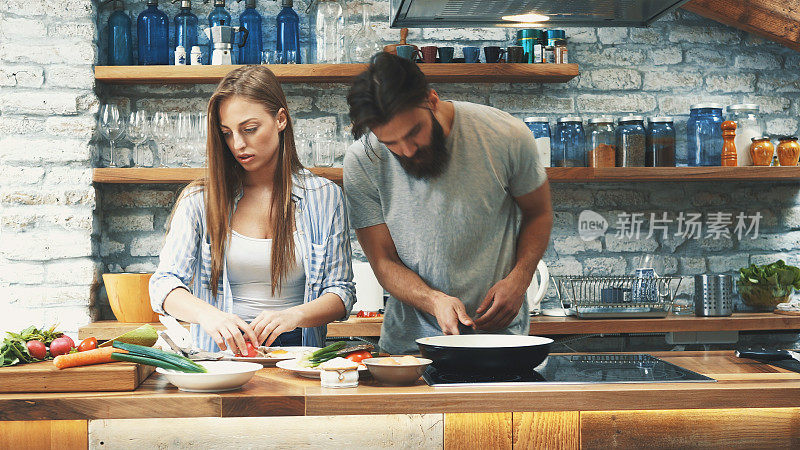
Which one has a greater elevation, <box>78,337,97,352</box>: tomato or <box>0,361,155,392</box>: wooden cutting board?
<box>78,337,97,352</box>: tomato

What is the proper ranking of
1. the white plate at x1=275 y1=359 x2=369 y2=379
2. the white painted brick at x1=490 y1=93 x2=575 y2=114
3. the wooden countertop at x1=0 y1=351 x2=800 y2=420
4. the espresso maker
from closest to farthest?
the wooden countertop at x1=0 y1=351 x2=800 y2=420 → the white plate at x1=275 y1=359 x2=369 y2=379 → the espresso maker → the white painted brick at x1=490 y1=93 x2=575 y2=114

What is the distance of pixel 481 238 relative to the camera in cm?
221

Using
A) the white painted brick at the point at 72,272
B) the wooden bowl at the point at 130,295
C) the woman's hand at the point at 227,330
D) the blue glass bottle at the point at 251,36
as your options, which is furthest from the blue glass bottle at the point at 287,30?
the woman's hand at the point at 227,330

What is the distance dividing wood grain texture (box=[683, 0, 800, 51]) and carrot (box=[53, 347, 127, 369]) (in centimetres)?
348

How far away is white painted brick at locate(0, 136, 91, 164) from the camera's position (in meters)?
3.62

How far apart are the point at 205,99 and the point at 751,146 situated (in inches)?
113

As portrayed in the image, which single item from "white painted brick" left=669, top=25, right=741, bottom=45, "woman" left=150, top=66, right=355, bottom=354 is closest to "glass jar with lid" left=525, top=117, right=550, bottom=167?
"white painted brick" left=669, top=25, right=741, bottom=45

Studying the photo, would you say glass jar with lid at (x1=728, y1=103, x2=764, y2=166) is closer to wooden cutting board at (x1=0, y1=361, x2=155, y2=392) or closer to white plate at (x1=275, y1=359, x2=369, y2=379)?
white plate at (x1=275, y1=359, x2=369, y2=379)

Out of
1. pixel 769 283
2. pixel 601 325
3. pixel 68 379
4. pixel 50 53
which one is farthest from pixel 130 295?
pixel 769 283

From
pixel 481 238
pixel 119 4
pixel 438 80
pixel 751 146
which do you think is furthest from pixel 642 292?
pixel 119 4

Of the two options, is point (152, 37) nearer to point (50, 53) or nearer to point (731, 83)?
point (50, 53)

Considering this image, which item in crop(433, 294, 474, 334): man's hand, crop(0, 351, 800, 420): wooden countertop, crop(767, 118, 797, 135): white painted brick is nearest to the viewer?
crop(0, 351, 800, 420): wooden countertop

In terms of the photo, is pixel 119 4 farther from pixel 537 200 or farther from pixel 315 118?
pixel 537 200

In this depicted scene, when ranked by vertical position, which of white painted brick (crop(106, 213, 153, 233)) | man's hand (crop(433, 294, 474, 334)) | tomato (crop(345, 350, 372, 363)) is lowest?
tomato (crop(345, 350, 372, 363))
